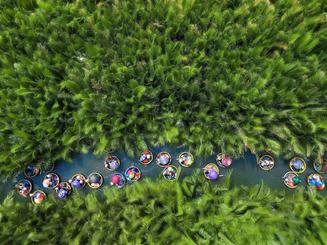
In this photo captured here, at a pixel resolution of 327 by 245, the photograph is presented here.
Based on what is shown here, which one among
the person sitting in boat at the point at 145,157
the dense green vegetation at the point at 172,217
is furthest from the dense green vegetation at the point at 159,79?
the dense green vegetation at the point at 172,217

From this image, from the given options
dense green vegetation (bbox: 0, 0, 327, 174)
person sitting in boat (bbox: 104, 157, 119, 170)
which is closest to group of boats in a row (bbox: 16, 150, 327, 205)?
person sitting in boat (bbox: 104, 157, 119, 170)

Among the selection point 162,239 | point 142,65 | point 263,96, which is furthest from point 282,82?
point 162,239

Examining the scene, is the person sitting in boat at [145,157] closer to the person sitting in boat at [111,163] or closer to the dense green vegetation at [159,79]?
the dense green vegetation at [159,79]

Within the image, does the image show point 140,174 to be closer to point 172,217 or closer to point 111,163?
point 111,163

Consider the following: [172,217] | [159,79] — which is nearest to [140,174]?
[172,217]

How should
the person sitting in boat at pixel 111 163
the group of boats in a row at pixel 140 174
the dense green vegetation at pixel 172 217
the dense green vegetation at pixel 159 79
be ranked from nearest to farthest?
the dense green vegetation at pixel 172 217
the dense green vegetation at pixel 159 79
the group of boats in a row at pixel 140 174
the person sitting in boat at pixel 111 163

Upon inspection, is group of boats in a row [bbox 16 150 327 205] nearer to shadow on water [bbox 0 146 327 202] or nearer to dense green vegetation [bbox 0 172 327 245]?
shadow on water [bbox 0 146 327 202]
